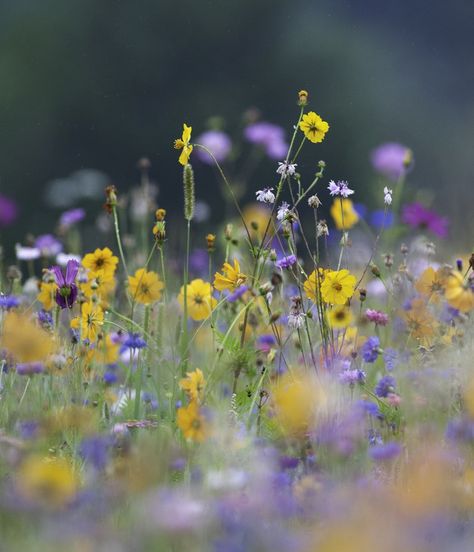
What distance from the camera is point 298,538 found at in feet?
5.26

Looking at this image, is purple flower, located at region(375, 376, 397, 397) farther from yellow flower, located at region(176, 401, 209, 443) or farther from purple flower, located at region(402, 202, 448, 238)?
purple flower, located at region(402, 202, 448, 238)

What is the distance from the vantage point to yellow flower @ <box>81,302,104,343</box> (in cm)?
266

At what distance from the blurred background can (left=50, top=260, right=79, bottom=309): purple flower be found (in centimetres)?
1152

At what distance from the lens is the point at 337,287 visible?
254cm

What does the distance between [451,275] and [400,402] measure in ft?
1.00

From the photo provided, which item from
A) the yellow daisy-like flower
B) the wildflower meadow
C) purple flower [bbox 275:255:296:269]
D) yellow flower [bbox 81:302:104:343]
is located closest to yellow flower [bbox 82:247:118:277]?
the wildflower meadow

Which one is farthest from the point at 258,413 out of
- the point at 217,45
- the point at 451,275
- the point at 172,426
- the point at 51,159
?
the point at 217,45

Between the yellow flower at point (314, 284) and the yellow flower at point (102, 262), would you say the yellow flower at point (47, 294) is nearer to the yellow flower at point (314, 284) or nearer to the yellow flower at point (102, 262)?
the yellow flower at point (102, 262)

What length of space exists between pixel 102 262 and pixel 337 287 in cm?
67

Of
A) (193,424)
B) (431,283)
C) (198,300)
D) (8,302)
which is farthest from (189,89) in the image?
(193,424)

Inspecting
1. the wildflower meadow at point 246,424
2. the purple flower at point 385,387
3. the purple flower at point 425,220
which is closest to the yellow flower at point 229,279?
the wildflower meadow at point 246,424

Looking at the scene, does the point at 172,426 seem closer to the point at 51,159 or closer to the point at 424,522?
the point at 424,522

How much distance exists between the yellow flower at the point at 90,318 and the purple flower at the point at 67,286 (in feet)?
0.20

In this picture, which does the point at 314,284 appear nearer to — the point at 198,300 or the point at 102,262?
the point at 198,300
